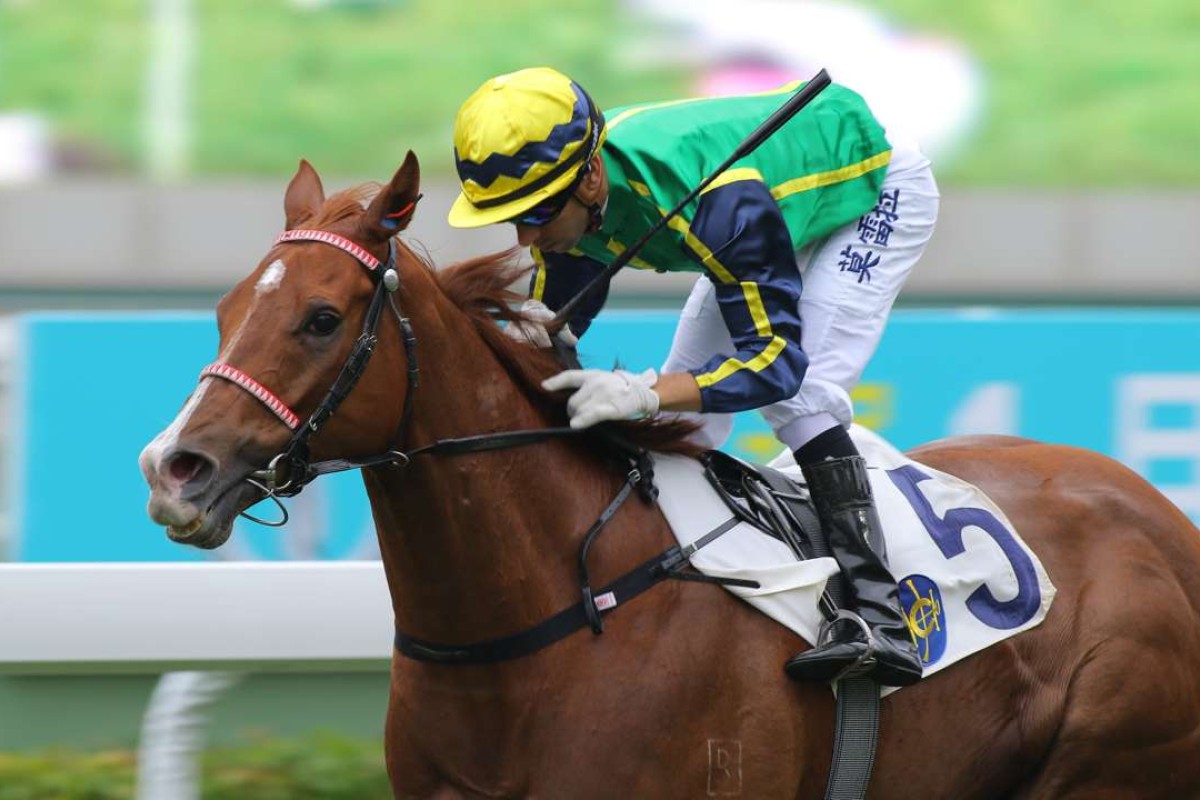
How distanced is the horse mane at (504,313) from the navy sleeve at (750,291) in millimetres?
226

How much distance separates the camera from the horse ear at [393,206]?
10.0 feet

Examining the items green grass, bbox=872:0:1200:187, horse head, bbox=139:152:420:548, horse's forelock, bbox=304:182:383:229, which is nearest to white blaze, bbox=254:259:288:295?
horse head, bbox=139:152:420:548

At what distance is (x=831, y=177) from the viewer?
368cm

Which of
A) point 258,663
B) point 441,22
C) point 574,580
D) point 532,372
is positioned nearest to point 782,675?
point 574,580

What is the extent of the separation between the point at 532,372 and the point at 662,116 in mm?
617

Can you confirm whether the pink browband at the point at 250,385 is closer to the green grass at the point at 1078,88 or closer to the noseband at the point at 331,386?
the noseband at the point at 331,386

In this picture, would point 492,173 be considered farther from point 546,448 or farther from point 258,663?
point 258,663

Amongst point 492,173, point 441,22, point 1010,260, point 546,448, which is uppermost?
point 492,173

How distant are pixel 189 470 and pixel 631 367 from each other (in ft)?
9.68

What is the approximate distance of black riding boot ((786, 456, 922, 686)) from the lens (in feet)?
10.9

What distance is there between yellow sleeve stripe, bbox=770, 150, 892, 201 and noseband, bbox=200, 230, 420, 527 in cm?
83

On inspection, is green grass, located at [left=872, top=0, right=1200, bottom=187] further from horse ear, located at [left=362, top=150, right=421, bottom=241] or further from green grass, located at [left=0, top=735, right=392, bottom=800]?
horse ear, located at [left=362, top=150, right=421, bottom=241]

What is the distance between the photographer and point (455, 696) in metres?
3.18

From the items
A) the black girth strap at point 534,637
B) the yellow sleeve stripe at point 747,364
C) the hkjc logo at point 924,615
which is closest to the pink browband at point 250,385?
the black girth strap at point 534,637
